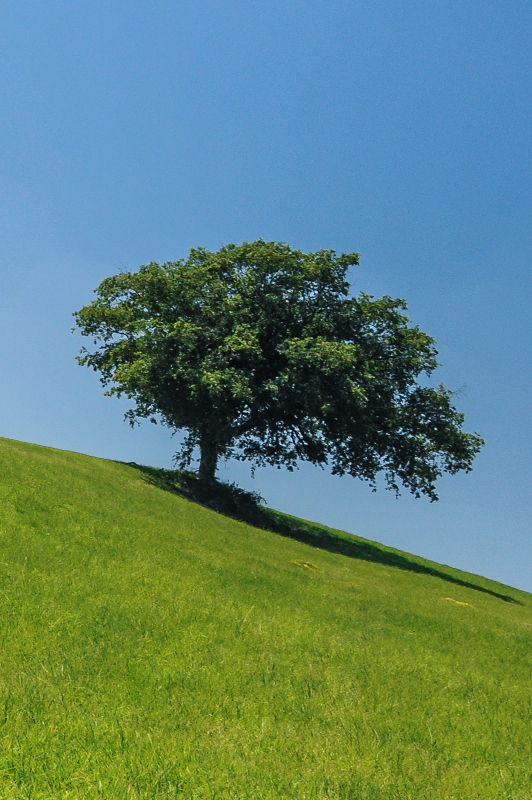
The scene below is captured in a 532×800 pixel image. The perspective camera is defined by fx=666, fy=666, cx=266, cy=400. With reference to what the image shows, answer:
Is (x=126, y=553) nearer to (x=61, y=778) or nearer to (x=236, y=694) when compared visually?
(x=236, y=694)

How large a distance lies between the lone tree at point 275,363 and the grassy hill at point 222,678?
14.4 metres

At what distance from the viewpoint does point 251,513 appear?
133ft

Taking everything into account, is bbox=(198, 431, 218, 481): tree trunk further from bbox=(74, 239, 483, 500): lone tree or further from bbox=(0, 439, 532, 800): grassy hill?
bbox=(0, 439, 532, 800): grassy hill

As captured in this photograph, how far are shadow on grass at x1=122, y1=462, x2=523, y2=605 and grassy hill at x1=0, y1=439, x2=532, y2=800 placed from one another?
1520 cm

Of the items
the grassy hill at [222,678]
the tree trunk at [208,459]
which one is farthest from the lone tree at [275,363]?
the grassy hill at [222,678]

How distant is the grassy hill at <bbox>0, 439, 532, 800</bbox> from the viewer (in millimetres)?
8875

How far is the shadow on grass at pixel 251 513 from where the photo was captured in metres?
38.6

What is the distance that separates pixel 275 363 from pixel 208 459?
305 inches

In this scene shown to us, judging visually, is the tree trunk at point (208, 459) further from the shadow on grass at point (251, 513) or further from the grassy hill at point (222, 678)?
the grassy hill at point (222, 678)

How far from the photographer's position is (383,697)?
1231 centimetres

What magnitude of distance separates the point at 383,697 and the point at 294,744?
3020 mm

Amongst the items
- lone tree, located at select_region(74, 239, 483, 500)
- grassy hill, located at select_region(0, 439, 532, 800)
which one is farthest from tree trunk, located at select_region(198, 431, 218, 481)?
grassy hill, located at select_region(0, 439, 532, 800)

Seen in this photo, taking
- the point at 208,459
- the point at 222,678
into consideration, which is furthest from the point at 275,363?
the point at 222,678

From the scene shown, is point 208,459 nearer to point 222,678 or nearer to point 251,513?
point 251,513
